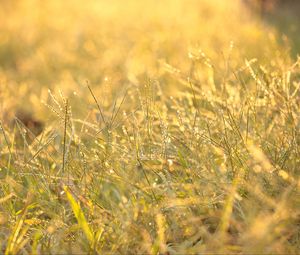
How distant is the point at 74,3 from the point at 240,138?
18.7 feet

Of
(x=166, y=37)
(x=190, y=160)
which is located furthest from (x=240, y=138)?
(x=166, y=37)

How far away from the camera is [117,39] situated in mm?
4602

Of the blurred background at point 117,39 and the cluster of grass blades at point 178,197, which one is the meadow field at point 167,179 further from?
the blurred background at point 117,39

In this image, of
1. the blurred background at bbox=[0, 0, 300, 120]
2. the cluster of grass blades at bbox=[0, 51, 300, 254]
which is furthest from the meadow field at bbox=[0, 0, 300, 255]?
→ the blurred background at bbox=[0, 0, 300, 120]

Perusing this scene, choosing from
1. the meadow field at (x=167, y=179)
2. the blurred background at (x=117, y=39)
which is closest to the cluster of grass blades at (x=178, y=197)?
the meadow field at (x=167, y=179)

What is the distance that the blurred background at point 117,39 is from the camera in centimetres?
328

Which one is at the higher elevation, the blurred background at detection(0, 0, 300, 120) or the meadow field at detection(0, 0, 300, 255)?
the meadow field at detection(0, 0, 300, 255)

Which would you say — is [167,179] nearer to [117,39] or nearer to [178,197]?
[178,197]

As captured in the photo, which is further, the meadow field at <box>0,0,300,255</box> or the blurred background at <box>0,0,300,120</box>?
the blurred background at <box>0,0,300,120</box>

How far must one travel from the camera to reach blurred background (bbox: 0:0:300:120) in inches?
129

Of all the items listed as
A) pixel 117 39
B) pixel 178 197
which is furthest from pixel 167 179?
pixel 117 39

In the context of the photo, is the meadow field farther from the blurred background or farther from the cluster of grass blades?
the blurred background

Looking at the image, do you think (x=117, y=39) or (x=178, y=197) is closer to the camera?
(x=178, y=197)

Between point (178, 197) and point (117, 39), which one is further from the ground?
point (178, 197)
